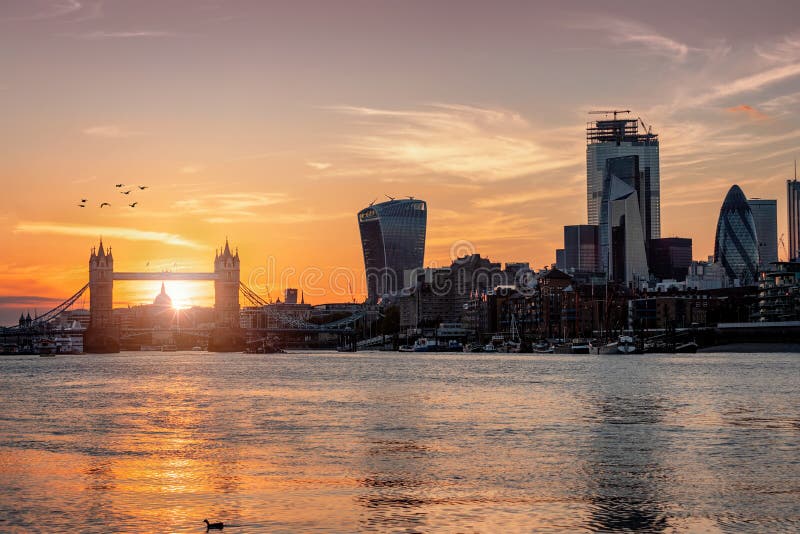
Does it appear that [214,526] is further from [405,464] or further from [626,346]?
[626,346]

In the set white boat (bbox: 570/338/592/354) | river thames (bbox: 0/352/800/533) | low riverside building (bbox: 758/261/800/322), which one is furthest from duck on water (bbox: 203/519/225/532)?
low riverside building (bbox: 758/261/800/322)

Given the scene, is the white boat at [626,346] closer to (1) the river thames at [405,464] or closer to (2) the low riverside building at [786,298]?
(2) the low riverside building at [786,298]

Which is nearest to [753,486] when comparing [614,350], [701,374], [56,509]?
[56,509]

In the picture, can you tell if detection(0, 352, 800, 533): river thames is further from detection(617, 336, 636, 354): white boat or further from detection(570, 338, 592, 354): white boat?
detection(570, 338, 592, 354): white boat

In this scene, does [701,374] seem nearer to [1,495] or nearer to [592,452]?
[592,452]

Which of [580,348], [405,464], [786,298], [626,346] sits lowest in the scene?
[405,464]

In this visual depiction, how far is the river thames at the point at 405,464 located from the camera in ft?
77.4

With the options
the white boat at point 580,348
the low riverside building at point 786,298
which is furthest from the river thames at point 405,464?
the low riverside building at point 786,298

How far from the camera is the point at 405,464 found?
31.7m

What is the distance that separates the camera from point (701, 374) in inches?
3583

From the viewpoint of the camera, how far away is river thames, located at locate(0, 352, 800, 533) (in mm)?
23594

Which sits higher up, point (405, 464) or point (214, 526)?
point (405, 464)

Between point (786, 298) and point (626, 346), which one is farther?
point (786, 298)

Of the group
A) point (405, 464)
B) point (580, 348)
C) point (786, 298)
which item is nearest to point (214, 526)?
point (405, 464)
